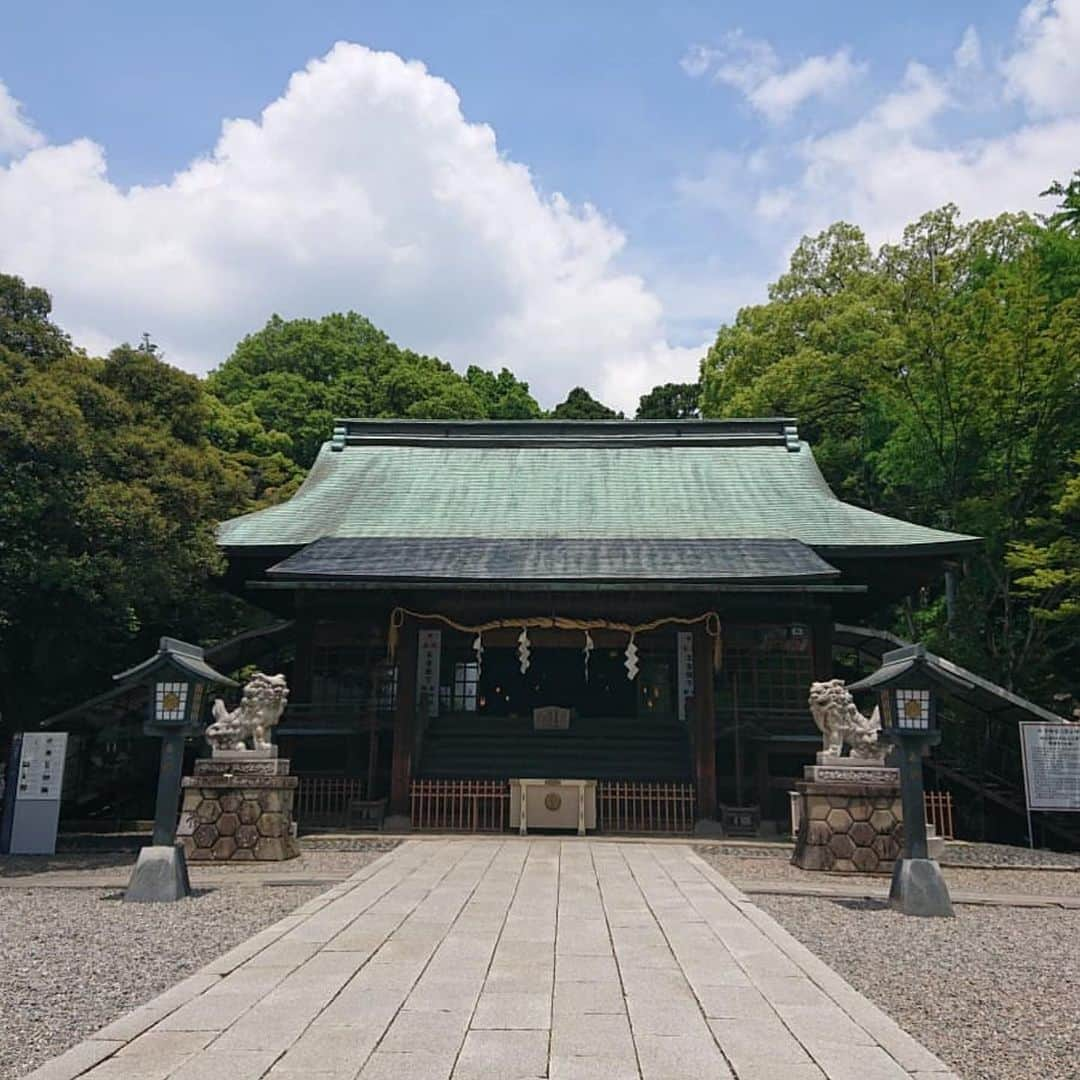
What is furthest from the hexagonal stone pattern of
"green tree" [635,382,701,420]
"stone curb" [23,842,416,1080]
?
"green tree" [635,382,701,420]

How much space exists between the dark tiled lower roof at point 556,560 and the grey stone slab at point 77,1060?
33.5 feet

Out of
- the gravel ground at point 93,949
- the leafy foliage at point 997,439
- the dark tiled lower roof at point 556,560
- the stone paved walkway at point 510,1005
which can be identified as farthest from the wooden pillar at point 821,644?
the gravel ground at point 93,949

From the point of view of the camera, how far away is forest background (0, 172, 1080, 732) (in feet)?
39.1

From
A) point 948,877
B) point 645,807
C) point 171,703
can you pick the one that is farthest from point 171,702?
point 948,877

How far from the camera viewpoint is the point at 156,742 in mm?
17672

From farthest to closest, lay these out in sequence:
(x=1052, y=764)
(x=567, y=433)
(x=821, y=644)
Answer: (x=567, y=433)
(x=821, y=644)
(x=1052, y=764)

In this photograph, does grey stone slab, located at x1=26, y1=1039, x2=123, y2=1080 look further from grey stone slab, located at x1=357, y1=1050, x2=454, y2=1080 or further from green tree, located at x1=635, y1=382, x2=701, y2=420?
green tree, located at x1=635, y1=382, x2=701, y2=420

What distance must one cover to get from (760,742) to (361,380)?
32.8m

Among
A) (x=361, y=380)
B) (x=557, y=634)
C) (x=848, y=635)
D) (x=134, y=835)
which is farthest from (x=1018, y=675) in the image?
(x=361, y=380)

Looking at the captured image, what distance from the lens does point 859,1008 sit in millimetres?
4871

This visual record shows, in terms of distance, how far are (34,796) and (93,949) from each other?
276 inches

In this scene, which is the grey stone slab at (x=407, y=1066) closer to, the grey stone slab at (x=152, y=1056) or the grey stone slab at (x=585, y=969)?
the grey stone slab at (x=152, y=1056)

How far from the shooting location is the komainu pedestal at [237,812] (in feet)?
36.9

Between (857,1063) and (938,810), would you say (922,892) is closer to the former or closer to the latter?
(857,1063)
